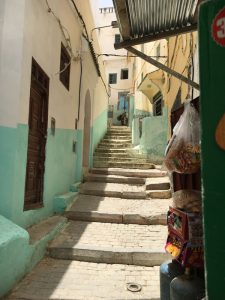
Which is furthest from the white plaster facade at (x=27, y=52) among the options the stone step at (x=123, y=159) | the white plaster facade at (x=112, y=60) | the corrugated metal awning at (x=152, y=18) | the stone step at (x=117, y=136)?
the white plaster facade at (x=112, y=60)

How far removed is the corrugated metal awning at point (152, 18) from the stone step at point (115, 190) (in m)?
4.84

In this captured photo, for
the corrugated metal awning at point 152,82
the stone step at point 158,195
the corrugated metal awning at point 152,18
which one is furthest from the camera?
the corrugated metal awning at point 152,82

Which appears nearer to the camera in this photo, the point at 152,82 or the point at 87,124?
the point at 87,124

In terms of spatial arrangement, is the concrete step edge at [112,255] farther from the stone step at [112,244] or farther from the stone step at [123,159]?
the stone step at [123,159]

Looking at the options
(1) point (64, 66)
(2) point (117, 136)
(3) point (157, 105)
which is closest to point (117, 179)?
(1) point (64, 66)

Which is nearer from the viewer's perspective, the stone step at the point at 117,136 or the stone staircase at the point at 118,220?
the stone staircase at the point at 118,220

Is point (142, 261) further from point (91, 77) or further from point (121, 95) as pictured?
point (121, 95)

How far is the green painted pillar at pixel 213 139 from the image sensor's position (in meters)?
1.50

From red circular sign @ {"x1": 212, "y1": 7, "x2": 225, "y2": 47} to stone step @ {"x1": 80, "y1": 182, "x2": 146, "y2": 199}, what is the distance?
6.47 m

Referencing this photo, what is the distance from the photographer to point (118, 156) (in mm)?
12016

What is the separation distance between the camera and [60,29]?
6.48 m

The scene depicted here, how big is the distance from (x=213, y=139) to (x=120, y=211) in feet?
17.2

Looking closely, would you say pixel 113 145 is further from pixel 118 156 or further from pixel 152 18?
pixel 152 18

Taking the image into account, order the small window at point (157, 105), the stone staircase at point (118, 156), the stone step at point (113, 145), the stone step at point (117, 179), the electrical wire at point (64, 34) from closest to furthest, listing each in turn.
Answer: the electrical wire at point (64, 34), the stone step at point (117, 179), the stone staircase at point (118, 156), the stone step at point (113, 145), the small window at point (157, 105)
